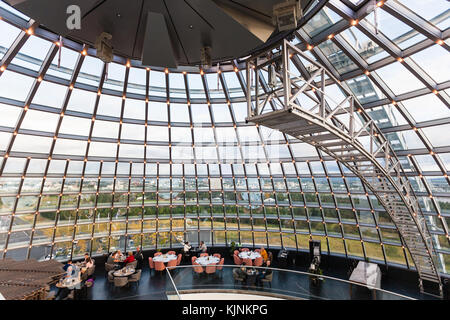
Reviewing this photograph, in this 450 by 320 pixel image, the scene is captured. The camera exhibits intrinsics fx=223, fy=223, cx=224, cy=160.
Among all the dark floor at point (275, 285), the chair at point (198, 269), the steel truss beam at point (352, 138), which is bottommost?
the dark floor at point (275, 285)

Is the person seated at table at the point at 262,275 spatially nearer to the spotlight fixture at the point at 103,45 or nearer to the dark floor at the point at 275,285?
the dark floor at the point at 275,285

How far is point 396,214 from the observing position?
1318 cm

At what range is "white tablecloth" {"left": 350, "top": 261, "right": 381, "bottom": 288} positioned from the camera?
13677 mm

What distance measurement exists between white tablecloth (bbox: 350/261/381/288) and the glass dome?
1376 mm

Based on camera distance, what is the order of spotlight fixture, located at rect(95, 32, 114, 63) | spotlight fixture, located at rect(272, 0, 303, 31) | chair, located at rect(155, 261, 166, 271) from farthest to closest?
chair, located at rect(155, 261, 166, 271) → spotlight fixture, located at rect(95, 32, 114, 63) → spotlight fixture, located at rect(272, 0, 303, 31)

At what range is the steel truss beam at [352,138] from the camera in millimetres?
7578

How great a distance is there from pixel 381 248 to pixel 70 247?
73.3 ft

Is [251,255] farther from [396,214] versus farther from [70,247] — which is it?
[70,247]

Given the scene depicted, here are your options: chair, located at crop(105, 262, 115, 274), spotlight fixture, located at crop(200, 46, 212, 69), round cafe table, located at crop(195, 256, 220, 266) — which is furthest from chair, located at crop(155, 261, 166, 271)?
spotlight fixture, located at crop(200, 46, 212, 69)

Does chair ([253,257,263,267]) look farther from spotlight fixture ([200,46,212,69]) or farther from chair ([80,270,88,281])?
spotlight fixture ([200,46,212,69])

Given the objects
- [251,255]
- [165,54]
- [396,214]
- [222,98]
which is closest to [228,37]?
[165,54]

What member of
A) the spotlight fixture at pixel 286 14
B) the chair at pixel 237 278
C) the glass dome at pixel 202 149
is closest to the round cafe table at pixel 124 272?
the glass dome at pixel 202 149

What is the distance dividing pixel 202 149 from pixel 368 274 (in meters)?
13.7

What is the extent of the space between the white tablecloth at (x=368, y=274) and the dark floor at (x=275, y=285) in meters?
0.69
